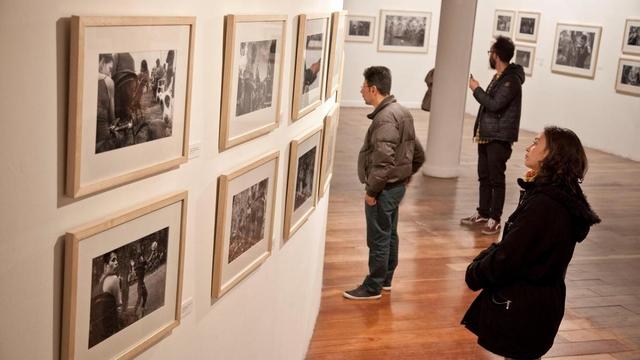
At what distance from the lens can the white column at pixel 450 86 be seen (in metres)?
12.9

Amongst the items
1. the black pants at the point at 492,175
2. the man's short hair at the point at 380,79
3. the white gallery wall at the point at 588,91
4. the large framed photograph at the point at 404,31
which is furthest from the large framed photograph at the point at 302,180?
the large framed photograph at the point at 404,31

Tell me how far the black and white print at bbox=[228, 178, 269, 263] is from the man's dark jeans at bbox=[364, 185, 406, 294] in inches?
118

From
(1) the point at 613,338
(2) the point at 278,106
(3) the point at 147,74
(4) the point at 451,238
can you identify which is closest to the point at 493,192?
(4) the point at 451,238

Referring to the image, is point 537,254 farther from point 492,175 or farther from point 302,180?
point 492,175

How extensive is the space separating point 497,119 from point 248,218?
6222 mm

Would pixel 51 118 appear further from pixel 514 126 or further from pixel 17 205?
pixel 514 126

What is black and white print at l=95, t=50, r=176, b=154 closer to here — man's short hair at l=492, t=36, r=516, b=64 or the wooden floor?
the wooden floor

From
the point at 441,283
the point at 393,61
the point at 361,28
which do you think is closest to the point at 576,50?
the point at 393,61

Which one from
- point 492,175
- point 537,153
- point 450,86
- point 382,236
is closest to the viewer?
point 537,153

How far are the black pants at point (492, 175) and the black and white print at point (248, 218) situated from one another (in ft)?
20.0

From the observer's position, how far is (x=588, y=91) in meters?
17.5

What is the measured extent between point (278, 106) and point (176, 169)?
1.16 m

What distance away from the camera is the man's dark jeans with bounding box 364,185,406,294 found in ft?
22.8

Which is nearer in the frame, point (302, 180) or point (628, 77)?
point (302, 180)
